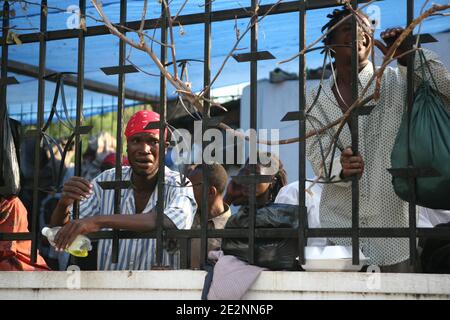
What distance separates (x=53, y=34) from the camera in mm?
4066

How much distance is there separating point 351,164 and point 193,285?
0.86m

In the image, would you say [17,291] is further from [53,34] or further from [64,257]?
[64,257]

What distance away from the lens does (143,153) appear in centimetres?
430

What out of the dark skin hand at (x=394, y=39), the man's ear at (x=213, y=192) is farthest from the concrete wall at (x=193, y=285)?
the man's ear at (x=213, y=192)

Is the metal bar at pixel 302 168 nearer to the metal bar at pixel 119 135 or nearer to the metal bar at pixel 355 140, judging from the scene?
the metal bar at pixel 355 140

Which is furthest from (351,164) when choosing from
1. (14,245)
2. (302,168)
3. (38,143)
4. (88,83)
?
(88,83)

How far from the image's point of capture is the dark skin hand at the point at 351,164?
3.35 m

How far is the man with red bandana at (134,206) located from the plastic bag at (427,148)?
1.03 meters

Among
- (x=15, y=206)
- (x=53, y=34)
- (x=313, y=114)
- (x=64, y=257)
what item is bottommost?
(x=64, y=257)

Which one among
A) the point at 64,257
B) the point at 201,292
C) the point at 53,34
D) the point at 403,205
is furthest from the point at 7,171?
the point at 64,257

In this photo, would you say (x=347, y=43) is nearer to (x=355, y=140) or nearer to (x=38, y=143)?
(x=355, y=140)

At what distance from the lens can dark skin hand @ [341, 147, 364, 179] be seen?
132 inches
